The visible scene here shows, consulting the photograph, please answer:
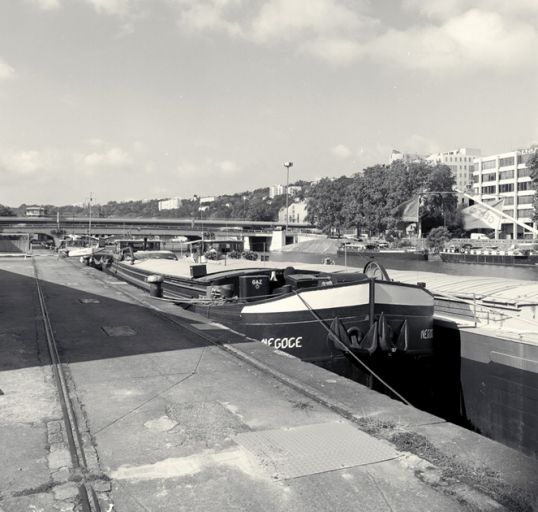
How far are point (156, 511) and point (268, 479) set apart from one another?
1.09m

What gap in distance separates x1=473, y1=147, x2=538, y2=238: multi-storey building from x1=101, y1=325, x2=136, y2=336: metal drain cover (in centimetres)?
9848

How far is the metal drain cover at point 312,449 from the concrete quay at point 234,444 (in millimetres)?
21

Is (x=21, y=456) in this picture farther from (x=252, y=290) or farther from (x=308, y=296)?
(x=252, y=290)

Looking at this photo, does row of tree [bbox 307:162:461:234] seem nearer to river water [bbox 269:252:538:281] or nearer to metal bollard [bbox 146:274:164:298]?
river water [bbox 269:252:538:281]

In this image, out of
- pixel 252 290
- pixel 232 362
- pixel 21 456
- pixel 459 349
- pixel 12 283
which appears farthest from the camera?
pixel 12 283

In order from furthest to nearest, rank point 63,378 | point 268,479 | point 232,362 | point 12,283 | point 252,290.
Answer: point 12,283, point 252,290, point 232,362, point 63,378, point 268,479

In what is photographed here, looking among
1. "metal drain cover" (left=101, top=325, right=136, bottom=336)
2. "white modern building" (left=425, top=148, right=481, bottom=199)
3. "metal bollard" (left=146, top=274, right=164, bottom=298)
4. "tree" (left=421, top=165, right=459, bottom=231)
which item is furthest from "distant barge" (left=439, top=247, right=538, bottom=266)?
"white modern building" (left=425, top=148, right=481, bottom=199)

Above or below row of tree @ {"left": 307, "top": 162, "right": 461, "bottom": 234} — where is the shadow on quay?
Result: below

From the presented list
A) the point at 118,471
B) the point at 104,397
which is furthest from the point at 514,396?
the point at 118,471

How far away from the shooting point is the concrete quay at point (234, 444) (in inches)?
186

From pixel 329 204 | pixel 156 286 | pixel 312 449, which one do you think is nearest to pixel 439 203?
pixel 329 204

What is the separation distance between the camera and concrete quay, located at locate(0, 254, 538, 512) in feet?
15.5

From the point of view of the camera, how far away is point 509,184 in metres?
110

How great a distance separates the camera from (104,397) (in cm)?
776
